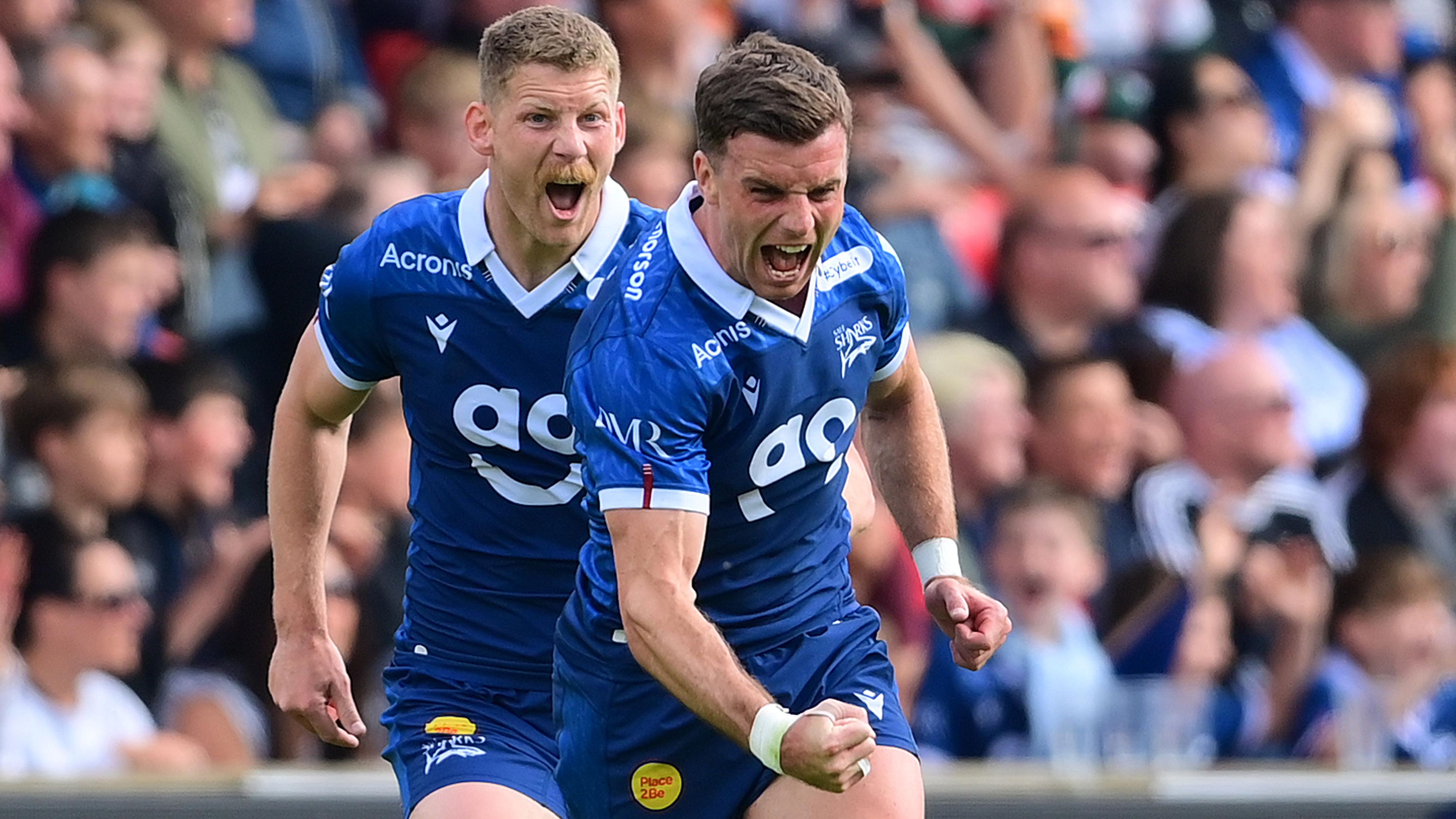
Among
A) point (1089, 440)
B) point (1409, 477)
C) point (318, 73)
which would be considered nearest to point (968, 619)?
point (1089, 440)

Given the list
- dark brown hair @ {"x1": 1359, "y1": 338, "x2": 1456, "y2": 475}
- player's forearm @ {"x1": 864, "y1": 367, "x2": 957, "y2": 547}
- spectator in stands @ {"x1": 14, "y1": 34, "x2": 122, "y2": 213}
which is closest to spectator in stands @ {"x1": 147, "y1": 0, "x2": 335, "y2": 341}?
spectator in stands @ {"x1": 14, "y1": 34, "x2": 122, "y2": 213}

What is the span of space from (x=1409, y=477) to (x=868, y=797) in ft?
16.5

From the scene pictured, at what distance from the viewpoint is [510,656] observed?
4262 millimetres

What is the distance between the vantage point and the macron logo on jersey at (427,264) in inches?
163

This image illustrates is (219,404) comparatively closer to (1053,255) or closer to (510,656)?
(510,656)

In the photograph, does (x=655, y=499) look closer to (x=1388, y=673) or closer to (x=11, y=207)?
(x=11, y=207)

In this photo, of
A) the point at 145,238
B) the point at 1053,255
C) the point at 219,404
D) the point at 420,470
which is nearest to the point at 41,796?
the point at 219,404

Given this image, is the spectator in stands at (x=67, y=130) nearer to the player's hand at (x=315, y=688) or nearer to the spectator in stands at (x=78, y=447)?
the spectator in stands at (x=78, y=447)

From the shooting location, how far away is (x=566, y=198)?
4.07 m

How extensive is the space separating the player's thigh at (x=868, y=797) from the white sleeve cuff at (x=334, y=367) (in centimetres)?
126

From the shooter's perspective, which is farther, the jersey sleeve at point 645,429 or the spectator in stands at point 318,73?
the spectator in stands at point 318,73

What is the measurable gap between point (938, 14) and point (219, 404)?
11.4 ft

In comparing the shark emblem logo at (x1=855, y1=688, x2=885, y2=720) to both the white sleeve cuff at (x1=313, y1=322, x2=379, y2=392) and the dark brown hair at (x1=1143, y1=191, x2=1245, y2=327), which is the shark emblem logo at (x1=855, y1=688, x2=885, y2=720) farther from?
the dark brown hair at (x1=1143, y1=191, x2=1245, y2=327)

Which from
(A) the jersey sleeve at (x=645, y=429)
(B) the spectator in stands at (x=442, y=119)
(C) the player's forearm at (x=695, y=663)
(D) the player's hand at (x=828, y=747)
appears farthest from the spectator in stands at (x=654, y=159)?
(D) the player's hand at (x=828, y=747)
